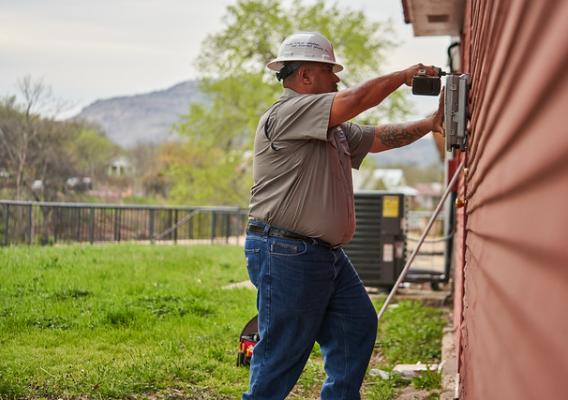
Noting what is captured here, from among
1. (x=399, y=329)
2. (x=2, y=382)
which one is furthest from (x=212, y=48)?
(x=2, y=382)

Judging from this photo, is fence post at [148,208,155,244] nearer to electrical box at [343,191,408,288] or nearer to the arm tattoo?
electrical box at [343,191,408,288]

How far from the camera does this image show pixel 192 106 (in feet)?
131

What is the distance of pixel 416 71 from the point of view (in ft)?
12.0

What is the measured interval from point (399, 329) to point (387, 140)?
4.35 metres

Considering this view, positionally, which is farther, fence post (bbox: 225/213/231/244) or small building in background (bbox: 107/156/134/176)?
small building in background (bbox: 107/156/134/176)

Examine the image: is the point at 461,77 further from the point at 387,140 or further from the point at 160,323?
the point at 160,323

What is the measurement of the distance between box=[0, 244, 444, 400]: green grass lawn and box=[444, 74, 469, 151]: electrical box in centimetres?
249

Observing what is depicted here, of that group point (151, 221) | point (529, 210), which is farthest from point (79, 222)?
point (529, 210)

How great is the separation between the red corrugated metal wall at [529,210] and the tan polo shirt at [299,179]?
1698 millimetres

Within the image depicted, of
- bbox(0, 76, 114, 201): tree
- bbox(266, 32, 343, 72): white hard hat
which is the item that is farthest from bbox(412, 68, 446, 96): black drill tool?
bbox(0, 76, 114, 201): tree

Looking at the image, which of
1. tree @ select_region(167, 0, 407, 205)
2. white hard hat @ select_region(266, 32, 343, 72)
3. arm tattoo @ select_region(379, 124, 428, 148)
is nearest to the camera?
white hard hat @ select_region(266, 32, 343, 72)

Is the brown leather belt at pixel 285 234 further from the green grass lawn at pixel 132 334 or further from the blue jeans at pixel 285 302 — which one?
the green grass lawn at pixel 132 334

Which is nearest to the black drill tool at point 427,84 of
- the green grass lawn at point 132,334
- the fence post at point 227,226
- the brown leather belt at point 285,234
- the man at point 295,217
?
the man at point 295,217

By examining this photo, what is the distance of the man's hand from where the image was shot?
364cm
